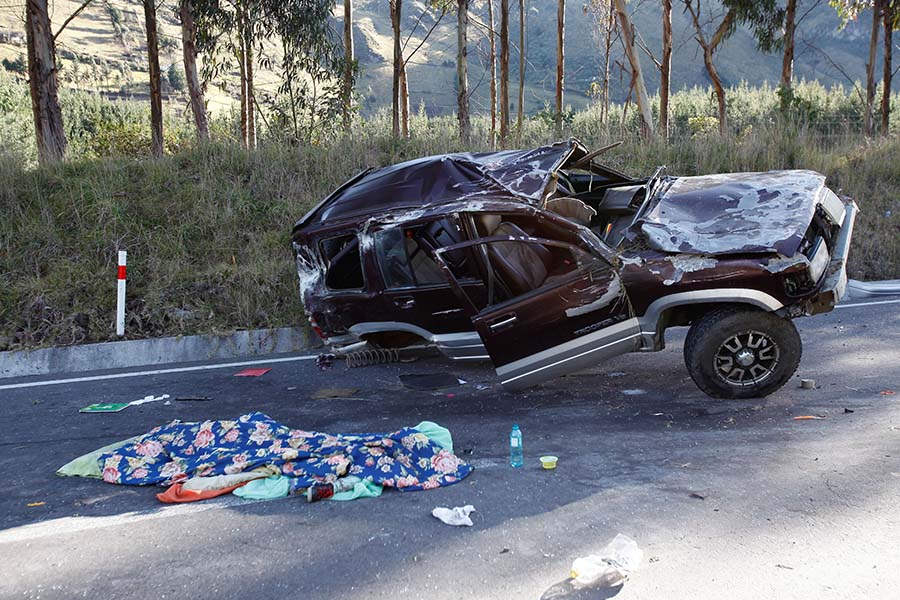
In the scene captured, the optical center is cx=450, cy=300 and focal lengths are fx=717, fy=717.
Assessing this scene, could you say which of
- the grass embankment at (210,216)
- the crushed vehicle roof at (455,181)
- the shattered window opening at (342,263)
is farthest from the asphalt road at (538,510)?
the grass embankment at (210,216)

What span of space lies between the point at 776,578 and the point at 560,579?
929mm

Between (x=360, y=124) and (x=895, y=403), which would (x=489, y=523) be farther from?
(x=360, y=124)

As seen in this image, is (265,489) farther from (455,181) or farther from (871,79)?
(871,79)

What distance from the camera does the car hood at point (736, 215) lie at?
512cm

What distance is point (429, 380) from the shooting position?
22.2 ft

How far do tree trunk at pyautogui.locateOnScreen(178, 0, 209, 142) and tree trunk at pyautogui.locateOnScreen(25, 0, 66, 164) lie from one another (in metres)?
3.33

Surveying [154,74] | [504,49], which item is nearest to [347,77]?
[154,74]

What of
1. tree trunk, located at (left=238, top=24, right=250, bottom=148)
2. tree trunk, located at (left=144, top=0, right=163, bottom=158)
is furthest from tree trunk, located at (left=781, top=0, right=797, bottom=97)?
tree trunk, located at (left=144, top=0, right=163, bottom=158)

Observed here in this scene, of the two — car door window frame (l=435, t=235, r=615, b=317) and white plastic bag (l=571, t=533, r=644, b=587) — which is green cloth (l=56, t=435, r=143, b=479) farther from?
white plastic bag (l=571, t=533, r=644, b=587)

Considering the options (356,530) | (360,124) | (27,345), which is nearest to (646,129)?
(360,124)

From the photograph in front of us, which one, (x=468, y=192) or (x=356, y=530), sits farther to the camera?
(x=468, y=192)

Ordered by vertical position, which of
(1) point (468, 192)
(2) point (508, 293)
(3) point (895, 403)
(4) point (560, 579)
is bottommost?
(4) point (560, 579)

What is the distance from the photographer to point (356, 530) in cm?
382

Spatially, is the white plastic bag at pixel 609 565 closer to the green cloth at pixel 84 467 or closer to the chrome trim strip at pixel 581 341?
the chrome trim strip at pixel 581 341
